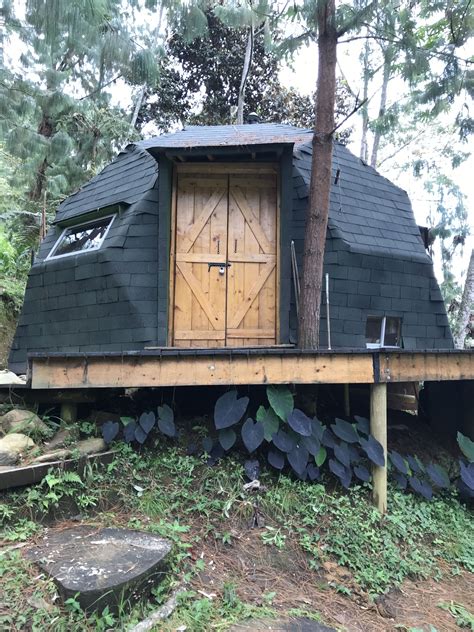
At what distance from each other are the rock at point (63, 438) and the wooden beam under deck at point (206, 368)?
0.44m

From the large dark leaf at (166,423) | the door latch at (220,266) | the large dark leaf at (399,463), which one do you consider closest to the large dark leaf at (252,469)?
the large dark leaf at (166,423)

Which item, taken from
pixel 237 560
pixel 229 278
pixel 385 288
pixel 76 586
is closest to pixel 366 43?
pixel 385 288

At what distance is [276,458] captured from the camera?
4148mm

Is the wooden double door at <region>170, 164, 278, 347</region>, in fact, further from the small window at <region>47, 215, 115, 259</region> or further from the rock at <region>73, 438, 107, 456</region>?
the rock at <region>73, 438, 107, 456</region>

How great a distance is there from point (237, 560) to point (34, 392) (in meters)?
2.47

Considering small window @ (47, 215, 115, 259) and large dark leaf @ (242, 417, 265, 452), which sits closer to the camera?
large dark leaf @ (242, 417, 265, 452)

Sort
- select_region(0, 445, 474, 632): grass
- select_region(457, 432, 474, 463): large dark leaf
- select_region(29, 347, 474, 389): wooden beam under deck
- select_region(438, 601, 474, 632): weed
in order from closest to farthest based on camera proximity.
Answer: select_region(0, 445, 474, 632): grass
select_region(438, 601, 474, 632): weed
select_region(29, 347, 474, 389): wooden beam under deck
select_region(457, 432, 474, 463): large dark leaf

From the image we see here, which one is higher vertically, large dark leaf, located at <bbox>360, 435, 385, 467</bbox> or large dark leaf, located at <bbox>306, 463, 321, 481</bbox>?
large dark leaf, located at <bbox>360, 435, 385, 467</bbox>

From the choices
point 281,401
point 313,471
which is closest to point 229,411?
point 281,401

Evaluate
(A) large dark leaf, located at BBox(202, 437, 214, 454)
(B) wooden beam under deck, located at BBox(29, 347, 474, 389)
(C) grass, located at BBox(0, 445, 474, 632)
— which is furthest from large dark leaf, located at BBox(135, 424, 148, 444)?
(A) large dark leaf, located at BBox(202, 437, 214, 454)

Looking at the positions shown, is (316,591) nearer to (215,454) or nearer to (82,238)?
(215,454)

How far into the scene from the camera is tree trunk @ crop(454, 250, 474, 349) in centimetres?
1056

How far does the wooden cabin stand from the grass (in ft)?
6.81

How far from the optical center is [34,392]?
14.6ft
